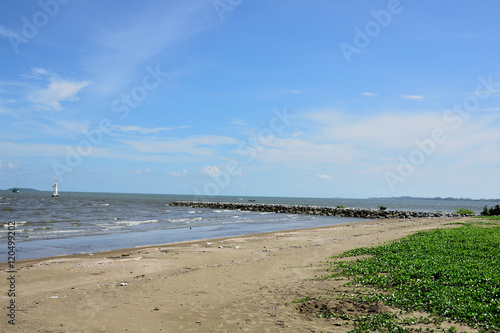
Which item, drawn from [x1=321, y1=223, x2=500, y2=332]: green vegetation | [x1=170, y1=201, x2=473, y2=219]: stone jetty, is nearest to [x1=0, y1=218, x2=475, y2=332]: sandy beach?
[x1=321, y1=223, x2=500, y2=332]: green vegetation

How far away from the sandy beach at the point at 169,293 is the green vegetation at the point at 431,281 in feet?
1.88

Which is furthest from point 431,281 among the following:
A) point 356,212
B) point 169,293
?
point 356,212

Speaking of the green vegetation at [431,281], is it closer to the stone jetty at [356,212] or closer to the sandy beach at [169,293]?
the sandy beach at [169,293]

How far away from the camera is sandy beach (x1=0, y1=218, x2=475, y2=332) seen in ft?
23.5

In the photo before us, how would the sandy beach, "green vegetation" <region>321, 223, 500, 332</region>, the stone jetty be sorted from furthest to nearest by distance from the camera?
the stone jetty, the sandy beach, "green vegetation" <region>321, 223, 500, 332</region>

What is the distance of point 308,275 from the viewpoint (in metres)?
11.3

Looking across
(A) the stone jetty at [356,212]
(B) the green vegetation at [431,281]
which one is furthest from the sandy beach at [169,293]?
(A) the stone jetty at [356,212]

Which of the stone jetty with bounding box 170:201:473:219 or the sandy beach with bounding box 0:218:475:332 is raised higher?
the sandy beach with bounding box 0:218:475:332

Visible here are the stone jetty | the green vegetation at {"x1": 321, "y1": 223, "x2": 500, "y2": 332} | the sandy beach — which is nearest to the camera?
the green vegetation at {"x1": 321, "y1": 223, "x2": 500, "y2": 332}

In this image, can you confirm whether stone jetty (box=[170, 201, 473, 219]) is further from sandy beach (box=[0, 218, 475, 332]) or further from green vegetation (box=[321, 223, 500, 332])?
sandy beach (box=[0, 218, 475, 332])

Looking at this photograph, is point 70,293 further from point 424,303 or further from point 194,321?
point 424,303

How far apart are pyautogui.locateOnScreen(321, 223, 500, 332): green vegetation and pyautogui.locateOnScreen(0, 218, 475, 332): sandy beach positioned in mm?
572

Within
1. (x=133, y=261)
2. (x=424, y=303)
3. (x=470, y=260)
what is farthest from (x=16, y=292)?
(x=470, y=260)

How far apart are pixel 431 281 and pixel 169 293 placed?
6.95m
